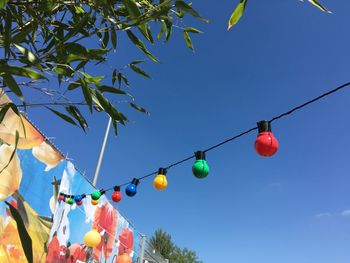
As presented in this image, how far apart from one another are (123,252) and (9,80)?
26.5ft

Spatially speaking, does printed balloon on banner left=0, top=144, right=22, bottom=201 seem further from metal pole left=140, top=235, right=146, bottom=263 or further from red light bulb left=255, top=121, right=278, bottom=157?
metal pole left=140, top=235, right=146, bottom=263

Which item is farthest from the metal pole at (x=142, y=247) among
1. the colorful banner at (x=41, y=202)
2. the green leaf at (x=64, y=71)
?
the green leaf at (x=64, y=71)

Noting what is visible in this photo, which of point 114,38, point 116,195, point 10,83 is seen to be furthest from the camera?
point 116,195

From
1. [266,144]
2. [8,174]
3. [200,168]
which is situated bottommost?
[266,144]

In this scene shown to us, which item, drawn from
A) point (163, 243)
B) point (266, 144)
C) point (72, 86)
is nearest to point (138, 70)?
point (72, 86)

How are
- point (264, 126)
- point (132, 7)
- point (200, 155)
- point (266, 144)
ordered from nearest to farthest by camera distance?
point (132, 7) → point (266, 144) → point (264, 126) → point (200, 155)

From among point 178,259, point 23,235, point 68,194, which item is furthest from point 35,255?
point 178,259

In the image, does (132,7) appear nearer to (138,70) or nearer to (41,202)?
(138,70)

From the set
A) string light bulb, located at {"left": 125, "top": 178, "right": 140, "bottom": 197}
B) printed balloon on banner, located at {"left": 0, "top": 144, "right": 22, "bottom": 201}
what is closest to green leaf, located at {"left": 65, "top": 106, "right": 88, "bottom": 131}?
printed balloon on banner, located at {"left": 0, "top": 144, "right": 22, "bottom": 201}

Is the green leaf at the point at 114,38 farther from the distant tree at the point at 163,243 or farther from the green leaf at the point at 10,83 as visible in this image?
the distant tree at the point at 163,243

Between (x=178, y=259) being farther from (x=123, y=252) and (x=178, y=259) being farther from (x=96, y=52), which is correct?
(x=96, y=52)

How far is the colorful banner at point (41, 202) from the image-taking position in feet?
14.7

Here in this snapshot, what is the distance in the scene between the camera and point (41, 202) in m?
5.35

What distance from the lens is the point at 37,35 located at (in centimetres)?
198
